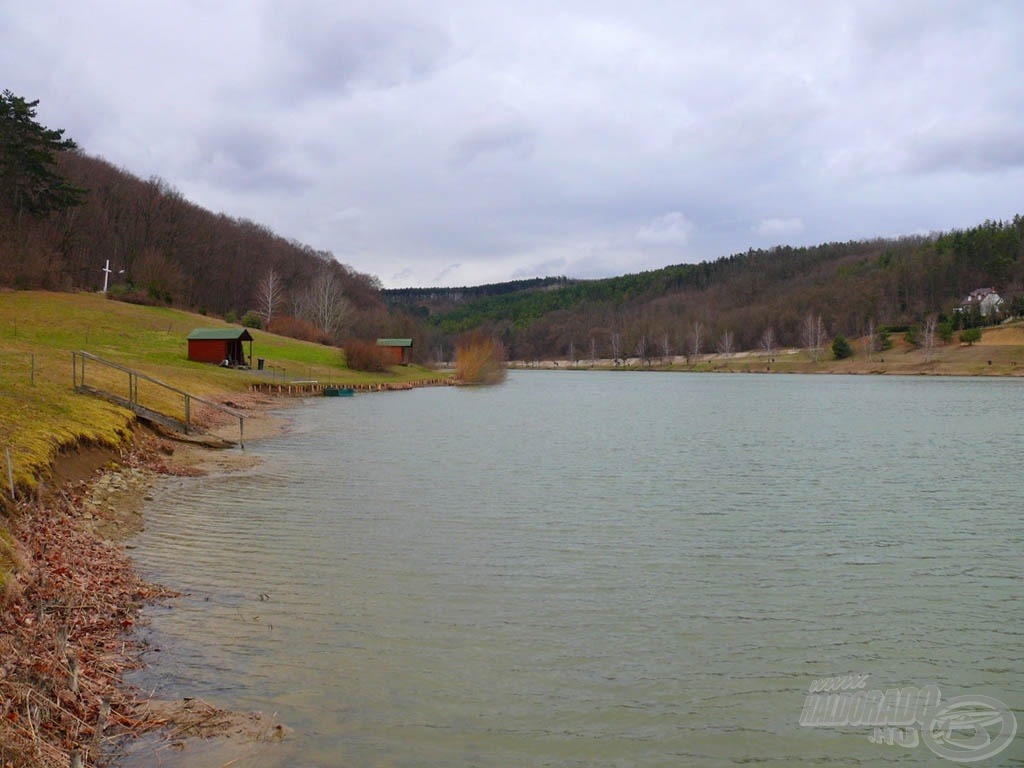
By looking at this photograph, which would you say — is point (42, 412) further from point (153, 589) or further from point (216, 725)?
point (216, 725)

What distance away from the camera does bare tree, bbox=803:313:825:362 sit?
497ft

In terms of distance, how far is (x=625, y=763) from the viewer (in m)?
6.80

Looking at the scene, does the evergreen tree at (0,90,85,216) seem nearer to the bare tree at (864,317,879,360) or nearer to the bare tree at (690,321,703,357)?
the bare tree at (864,317,879,360)

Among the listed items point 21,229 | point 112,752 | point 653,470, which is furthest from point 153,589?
point 21,229

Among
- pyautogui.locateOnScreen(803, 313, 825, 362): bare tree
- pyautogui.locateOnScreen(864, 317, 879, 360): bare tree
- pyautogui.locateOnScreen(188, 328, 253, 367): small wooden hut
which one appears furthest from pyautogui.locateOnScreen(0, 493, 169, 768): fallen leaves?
pyautogui.locateOnScreen(803, 313, 825, 362): bare tree

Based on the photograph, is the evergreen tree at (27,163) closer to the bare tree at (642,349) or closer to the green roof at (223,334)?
the green roof at (223,334)

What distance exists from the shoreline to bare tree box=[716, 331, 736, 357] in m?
167

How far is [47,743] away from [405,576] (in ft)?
21.4

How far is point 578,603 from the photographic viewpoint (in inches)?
434

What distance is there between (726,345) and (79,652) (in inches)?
6790

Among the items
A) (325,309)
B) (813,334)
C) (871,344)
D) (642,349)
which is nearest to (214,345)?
(325,309)

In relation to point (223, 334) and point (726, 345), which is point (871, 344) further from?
point (223, 334)

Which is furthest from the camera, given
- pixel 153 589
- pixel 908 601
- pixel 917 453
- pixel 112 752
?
pixel 917 453

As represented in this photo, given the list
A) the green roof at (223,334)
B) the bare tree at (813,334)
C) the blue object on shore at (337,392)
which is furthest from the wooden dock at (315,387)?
the bare tree at (813,334)
